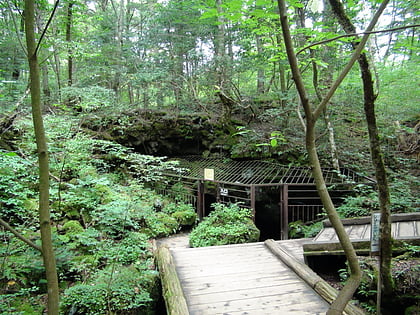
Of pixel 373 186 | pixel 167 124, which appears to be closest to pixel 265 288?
pixel 373 186

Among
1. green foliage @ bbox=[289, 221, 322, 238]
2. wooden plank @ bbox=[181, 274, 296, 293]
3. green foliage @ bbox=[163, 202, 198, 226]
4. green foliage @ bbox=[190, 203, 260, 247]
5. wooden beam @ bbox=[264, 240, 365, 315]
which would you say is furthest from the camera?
green foliage @ bbox=[163, 202, 198, 226]

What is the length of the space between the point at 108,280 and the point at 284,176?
551cm

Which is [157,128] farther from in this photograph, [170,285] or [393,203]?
[393,203]

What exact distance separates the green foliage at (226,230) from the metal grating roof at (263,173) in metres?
1.02

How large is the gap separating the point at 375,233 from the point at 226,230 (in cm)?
355

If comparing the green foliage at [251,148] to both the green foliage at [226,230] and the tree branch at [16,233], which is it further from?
the tree branch at [16,233]

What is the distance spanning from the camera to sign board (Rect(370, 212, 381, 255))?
2.73 meters

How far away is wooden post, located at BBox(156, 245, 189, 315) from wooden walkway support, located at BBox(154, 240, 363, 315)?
0.09 ft

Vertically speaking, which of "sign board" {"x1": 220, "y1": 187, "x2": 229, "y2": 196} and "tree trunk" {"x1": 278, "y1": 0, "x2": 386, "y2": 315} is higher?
"tree trunk" {"x1": 278, "y1": 0, "x2": 386, "y2": 315}

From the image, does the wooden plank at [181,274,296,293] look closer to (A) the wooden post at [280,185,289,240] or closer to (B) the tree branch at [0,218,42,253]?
(B) the tree branch at [0,218,42,253]

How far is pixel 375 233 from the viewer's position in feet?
9.05

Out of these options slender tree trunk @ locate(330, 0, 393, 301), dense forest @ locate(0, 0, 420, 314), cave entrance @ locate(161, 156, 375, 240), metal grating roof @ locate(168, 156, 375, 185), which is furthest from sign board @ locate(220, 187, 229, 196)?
slender tree trunk @ locate(330, 0, 393, 301)

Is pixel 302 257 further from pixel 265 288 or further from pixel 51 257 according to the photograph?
pixel 51 257

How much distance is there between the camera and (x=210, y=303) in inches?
124
